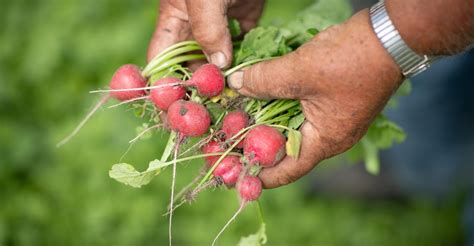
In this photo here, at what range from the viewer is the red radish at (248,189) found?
1.72 meters

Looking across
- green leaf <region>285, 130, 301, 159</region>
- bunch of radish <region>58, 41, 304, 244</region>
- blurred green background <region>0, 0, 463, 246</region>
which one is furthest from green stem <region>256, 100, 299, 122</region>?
blurred green background <region>0, 0, 463, 246</region>

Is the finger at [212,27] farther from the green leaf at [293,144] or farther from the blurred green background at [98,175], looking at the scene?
the blurred green background at [98,175]

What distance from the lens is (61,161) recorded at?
3.27 metres

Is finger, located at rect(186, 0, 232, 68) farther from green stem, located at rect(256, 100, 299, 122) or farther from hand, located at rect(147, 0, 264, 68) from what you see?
green stem, located at rect(256, 100, 299, 122)

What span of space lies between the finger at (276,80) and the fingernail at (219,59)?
62mm

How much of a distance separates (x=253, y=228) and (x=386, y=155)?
1.20 metres

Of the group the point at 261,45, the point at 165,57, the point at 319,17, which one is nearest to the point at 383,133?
the point at 319,17

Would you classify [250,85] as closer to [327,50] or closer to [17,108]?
[327,50]

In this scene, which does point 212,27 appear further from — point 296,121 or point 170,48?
point 296,121

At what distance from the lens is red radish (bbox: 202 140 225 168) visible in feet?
5.80

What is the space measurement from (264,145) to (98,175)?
1666 mm

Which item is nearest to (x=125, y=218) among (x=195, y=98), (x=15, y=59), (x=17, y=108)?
(x=17, y=108)

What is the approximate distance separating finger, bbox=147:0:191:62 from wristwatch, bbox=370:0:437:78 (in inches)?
27.1

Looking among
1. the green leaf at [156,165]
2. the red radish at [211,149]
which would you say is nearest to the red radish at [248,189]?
the red radish at [211,149]
